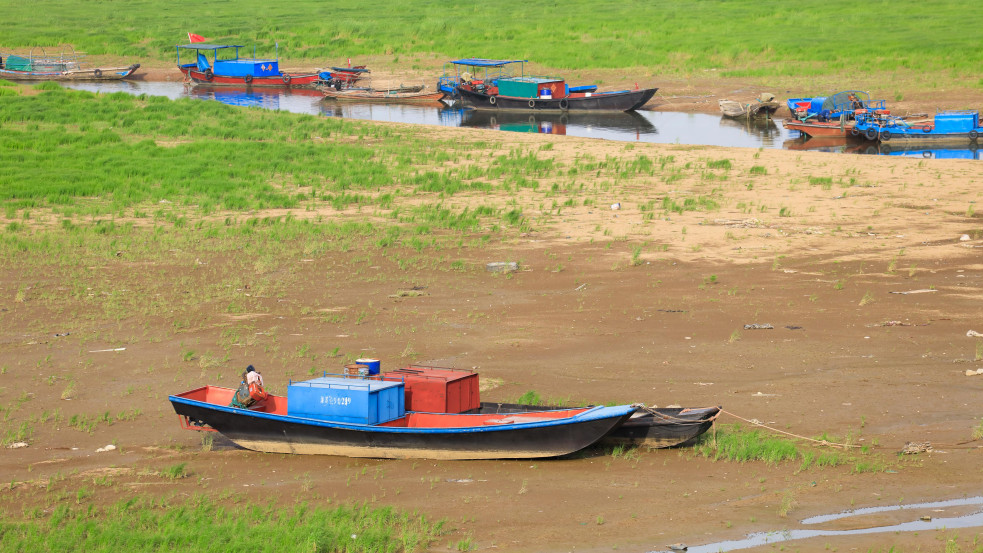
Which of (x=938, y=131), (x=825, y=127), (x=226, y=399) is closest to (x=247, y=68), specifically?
(x=825, y=127)

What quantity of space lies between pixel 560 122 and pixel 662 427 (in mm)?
36437

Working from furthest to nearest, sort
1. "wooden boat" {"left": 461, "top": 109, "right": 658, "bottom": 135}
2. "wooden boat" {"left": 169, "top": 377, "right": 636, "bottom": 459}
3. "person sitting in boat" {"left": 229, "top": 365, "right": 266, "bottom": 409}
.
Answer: "wooden boat" {"left": 461, "top": 109, "right": 658, "bottom": 135}
"person sitting in boat" {"left": 229, "top": 365, "right": 266, "bottom": 409}
"wooden boat" {"left": 169, "top": 377, "right": 636, "bottom": 459}

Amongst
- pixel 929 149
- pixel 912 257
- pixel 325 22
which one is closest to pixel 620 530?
pixel 912 257

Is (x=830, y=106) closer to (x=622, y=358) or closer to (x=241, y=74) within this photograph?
(x=622, y=358)

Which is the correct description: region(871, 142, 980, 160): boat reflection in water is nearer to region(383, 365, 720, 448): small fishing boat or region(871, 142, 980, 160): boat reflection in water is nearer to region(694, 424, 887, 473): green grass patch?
region(694, 424, 887, 473): green grass patch

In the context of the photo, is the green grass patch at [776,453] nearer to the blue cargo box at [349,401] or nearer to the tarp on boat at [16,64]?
the blue cargo box at [349,401]

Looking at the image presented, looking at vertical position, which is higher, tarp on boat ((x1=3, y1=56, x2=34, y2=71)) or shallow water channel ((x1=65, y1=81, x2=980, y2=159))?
tarp on boat ((x1=3, y1=56, x2=34, y2=71))

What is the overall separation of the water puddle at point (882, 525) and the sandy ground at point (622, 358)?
0.13m

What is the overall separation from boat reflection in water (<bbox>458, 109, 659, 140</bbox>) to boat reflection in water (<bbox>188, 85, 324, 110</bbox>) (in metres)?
11.4

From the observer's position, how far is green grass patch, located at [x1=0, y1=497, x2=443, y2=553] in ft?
31.9

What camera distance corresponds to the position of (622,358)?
1557 centimetres

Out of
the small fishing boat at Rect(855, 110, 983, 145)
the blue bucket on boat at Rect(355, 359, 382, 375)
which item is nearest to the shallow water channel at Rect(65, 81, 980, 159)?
the small fishing boat at Rect(855, 110, 983, 145)

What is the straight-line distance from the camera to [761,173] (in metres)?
29.0

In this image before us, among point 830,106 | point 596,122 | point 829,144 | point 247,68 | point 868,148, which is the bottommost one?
point 868,148
